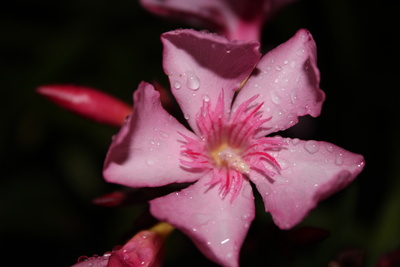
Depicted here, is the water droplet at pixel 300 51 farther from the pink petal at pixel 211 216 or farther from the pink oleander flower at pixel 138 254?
the pink oleander flower at pixel 138 254

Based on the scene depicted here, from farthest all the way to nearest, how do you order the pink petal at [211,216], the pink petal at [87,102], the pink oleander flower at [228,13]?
1. the pink oleander flower at [228,13]
2. the pink petal at [87,102]
3. the pink petal at [211,216]

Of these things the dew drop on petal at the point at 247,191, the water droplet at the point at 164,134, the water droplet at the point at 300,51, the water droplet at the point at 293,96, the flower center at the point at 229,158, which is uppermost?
the water droplet at the point at 300,51

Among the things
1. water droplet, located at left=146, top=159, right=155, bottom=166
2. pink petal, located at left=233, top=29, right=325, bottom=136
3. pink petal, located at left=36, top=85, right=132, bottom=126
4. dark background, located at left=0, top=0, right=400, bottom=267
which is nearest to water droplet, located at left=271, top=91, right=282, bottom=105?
pink petal, located at left=233, top=29, right=325, bottom=136

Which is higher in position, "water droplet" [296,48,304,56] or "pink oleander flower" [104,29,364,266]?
"water droplet" [296,48,304,56]

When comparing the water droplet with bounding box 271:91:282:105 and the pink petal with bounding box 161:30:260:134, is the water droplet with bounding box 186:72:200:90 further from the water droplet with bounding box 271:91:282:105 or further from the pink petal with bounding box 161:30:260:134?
the water droplet with bounding box 271:91:282:105

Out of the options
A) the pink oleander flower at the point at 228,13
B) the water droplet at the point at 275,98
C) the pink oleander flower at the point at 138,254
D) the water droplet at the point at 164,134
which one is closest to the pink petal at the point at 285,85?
the water droplet at the point at 275,98

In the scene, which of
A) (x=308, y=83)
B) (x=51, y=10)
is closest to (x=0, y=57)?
(x=51, y=10)
